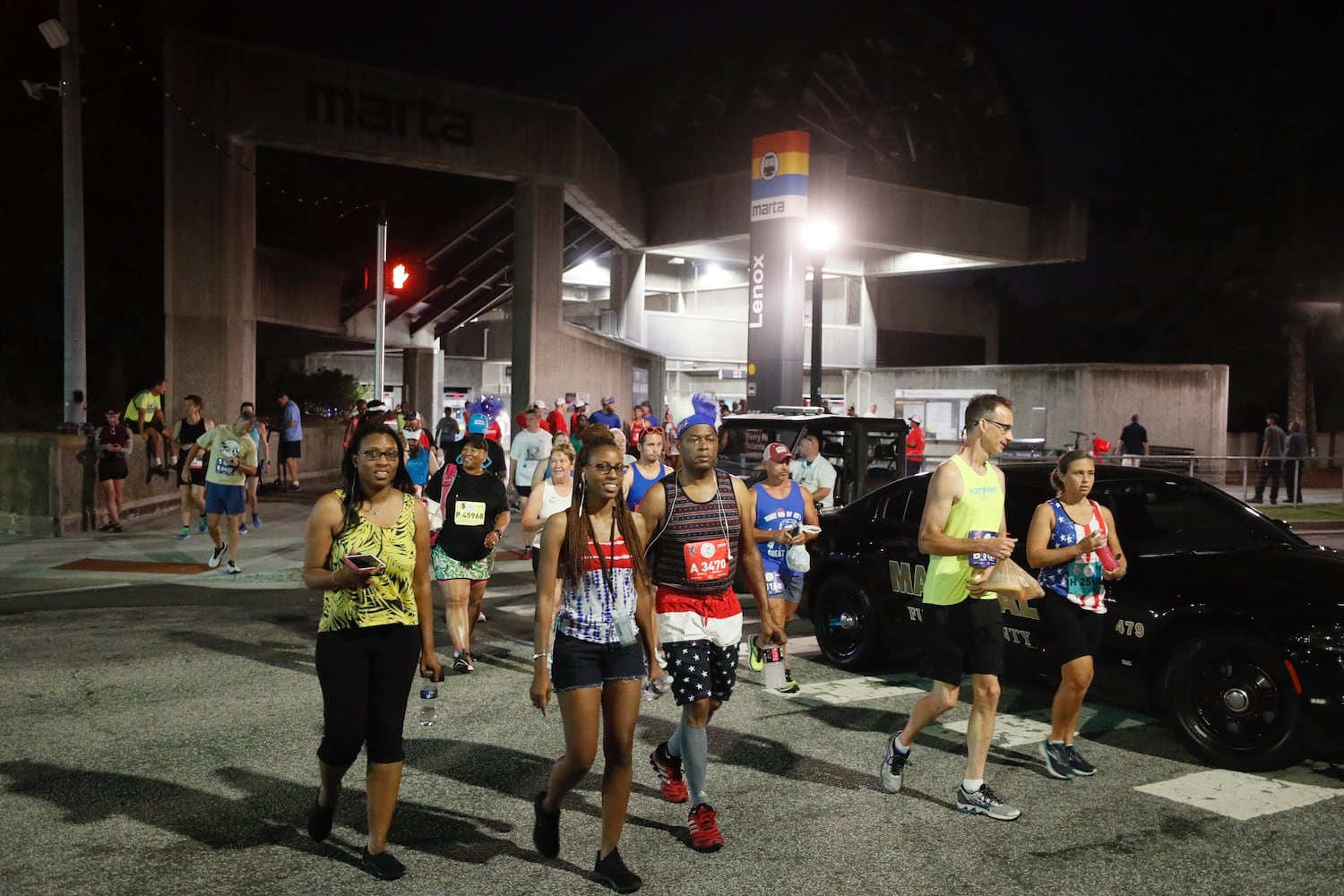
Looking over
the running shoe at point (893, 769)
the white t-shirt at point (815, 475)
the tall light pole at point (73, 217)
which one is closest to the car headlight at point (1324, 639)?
the running shoe at point (893, 769)

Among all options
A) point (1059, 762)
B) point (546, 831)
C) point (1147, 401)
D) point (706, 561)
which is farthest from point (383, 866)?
point (1147, 401)

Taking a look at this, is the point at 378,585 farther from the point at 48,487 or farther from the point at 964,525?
the point at 48,487

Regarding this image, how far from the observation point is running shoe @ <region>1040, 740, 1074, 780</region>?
5752 mm

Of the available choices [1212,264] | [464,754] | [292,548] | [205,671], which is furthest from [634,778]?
[1212,264]

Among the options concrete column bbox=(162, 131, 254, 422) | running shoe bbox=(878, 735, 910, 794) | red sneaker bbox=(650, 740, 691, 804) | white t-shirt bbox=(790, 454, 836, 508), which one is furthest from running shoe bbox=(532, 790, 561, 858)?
concrete column bbox=(162, 131, 254, 422)

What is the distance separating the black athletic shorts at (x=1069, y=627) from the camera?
18.4 feet

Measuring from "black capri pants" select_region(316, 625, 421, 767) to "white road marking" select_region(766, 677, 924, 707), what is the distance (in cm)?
352

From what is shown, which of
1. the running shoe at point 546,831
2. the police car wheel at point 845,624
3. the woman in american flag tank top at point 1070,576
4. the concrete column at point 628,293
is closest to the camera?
the running shoe at point 546,831

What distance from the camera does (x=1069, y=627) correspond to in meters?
5.66

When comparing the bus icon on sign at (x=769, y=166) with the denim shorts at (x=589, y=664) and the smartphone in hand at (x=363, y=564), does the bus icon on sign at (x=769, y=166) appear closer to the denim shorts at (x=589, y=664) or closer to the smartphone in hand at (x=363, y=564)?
the denim shorts at (x=589, y=664)

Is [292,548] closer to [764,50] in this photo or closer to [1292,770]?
[1292,770]

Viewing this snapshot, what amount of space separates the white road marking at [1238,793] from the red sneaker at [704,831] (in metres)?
2.30

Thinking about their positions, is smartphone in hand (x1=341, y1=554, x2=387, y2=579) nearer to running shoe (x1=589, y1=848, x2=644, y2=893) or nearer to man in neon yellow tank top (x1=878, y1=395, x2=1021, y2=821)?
running shoe (x1=589, y1=848, x2=644, y2=893)

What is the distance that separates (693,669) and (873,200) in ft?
105
